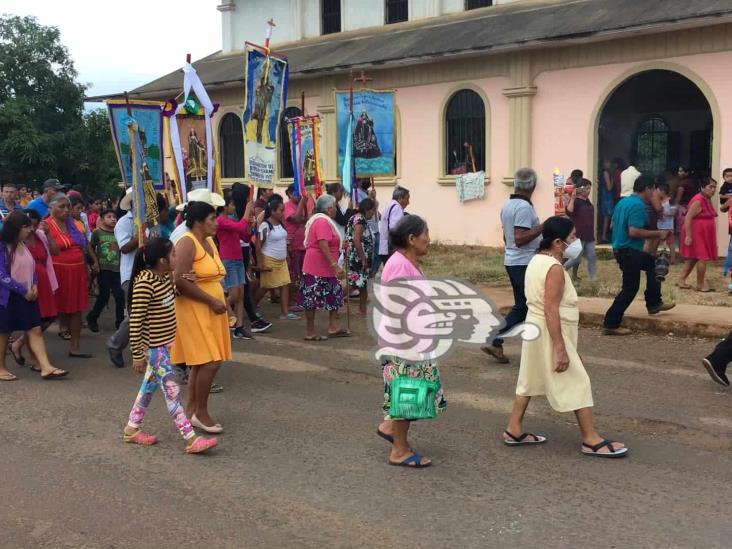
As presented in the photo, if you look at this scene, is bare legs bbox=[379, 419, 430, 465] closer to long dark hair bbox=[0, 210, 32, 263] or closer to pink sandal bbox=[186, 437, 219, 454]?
pink sandal bbox=[186, 437, 219, 454]

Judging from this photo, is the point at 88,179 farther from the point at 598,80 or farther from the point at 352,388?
the point at 352,388

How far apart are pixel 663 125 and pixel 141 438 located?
1769cm

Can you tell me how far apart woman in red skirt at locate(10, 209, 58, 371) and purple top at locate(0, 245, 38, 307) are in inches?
19.8

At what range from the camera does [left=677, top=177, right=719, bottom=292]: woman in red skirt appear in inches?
442

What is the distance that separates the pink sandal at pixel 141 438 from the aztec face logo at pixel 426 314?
5.93 feet

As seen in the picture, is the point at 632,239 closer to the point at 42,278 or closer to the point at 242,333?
the point at 242,333

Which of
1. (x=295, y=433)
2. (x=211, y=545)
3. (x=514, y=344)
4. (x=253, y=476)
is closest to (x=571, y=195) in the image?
(x=514, y=344)

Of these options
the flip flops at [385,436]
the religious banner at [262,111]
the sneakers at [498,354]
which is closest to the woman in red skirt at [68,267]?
the religious banner at [262,111]

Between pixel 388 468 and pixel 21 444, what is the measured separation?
2.55m

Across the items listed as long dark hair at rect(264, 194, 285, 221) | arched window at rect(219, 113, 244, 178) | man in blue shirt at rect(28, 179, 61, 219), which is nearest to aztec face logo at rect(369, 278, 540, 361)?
long dark hair at rect(264, 194, 285, 221)

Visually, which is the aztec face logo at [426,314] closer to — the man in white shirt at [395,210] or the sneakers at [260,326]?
the sneakers at [260,326]

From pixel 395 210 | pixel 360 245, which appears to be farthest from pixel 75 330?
pixel 395 210

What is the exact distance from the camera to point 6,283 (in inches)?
285

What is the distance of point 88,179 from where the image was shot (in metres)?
33.9
